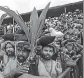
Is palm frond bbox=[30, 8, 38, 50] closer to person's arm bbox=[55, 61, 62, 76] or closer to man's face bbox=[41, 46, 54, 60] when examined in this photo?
man's face bbox=[41, 46, 54, 60]

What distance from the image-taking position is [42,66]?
6.76 feet

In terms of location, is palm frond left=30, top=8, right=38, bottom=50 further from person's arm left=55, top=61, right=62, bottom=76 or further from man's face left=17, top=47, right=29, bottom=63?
person's arm left=55, top=61, right=62, bottom=76

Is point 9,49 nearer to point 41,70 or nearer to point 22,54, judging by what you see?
point 22,54

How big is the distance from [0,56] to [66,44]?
2.18 ft

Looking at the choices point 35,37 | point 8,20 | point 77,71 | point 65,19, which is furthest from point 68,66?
point 8,20

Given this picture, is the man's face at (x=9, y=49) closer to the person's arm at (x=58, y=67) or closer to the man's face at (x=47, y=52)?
the man's face at (x=47, y=52)

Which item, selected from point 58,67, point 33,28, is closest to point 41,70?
point 58,67

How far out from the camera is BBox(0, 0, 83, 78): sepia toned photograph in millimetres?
2045

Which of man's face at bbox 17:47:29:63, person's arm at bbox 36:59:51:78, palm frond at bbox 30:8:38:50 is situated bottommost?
person's arm at bbox 36:59:51:78

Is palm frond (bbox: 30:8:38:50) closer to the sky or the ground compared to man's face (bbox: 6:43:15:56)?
closer to the sky

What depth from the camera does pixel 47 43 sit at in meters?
2.05

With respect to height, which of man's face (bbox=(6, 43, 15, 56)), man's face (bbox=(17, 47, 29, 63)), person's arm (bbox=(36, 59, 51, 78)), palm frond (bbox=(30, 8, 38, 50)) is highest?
palm frond (bbox=(30, 8, 38, 50))

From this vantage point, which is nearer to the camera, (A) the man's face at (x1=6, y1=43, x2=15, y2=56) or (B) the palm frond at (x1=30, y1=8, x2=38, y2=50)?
(B) the palm frond at (x1=30, y1=8, x2=38, y2=50)

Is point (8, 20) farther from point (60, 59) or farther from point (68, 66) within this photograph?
point (68, 66)
